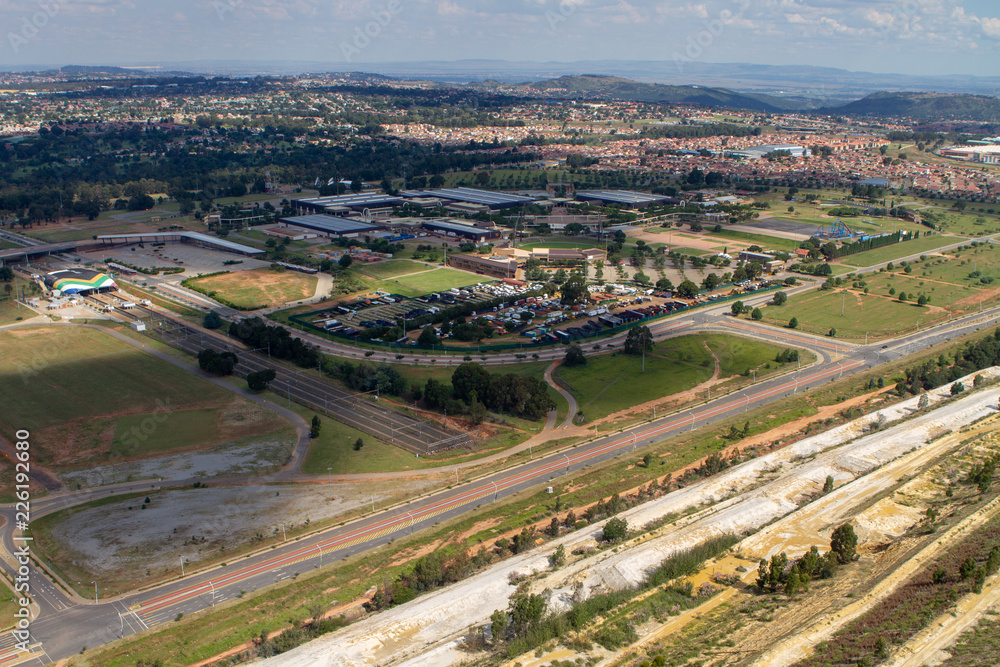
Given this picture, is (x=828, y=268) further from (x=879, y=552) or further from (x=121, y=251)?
(x=121, y=251)

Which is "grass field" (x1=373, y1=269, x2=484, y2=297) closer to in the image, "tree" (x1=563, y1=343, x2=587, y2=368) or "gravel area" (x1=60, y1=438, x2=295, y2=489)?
"tree" (x1=563, y1=343, x2=587, y2=368)

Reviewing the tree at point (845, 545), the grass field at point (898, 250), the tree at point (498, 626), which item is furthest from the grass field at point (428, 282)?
the tree at point (498, 626)

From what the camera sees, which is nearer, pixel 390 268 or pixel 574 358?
pixel 574 358

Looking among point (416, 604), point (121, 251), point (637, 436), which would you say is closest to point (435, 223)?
point (121, 251)

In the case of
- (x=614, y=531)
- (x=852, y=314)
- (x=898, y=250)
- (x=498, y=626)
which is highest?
(x=898, y=250)

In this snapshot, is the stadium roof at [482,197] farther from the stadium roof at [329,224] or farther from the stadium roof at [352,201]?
the stadium roof at [329,224]

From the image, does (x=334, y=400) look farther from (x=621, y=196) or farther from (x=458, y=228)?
(x=621, y=196)

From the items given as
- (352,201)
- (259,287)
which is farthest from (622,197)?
(259,287)
